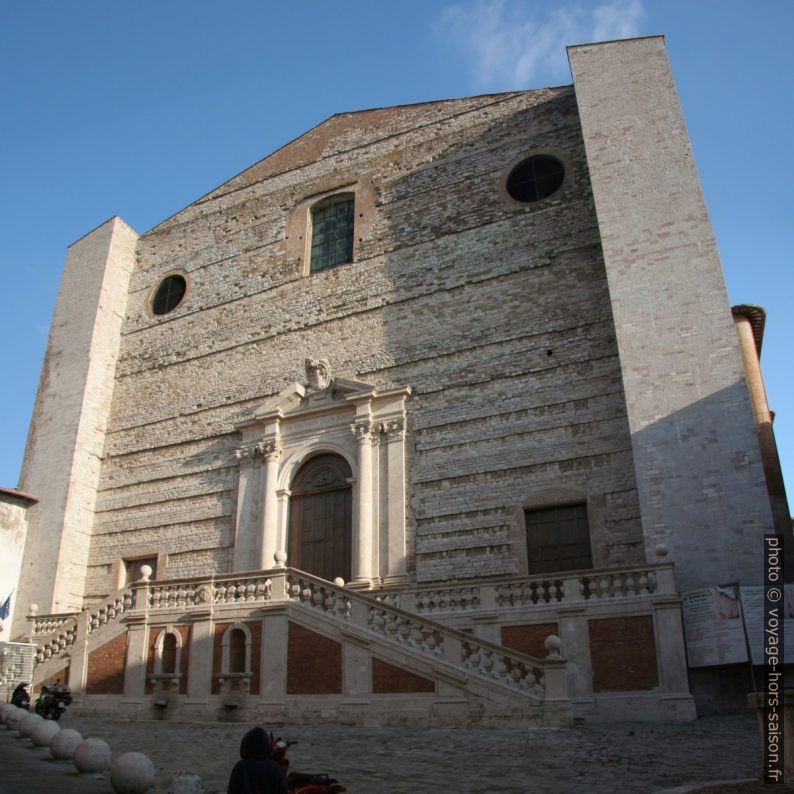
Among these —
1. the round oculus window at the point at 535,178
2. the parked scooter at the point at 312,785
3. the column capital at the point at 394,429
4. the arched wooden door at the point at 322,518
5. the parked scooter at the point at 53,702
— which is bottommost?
the parked scooter at the point at 312,785

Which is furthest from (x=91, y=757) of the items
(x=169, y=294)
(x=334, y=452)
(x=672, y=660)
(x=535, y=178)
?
(x=169, y=294)

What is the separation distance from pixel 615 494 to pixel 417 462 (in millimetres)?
3479

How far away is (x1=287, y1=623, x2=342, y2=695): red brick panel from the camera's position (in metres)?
10.1

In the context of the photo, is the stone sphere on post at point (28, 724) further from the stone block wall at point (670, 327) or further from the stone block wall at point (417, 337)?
the stone block wall at point (670, 327)

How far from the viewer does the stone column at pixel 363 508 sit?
13367 millimetres

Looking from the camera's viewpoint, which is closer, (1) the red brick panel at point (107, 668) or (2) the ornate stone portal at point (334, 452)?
(1) the red brick panel at point (107, 668)

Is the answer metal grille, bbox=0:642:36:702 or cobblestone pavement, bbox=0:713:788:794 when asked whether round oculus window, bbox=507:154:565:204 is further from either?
metal grille, bbox=0:642:36:702

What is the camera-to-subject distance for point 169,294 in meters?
19.3

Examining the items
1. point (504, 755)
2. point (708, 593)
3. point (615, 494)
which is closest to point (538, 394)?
point (615, 494)

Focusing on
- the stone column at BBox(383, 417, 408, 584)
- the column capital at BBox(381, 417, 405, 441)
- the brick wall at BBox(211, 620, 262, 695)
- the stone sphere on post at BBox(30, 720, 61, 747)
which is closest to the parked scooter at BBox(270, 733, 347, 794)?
the stone sphere on post at BBox(30, 720, 61, 747)

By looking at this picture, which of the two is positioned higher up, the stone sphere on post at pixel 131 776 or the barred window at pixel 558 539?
the barred window at pixel 558 539

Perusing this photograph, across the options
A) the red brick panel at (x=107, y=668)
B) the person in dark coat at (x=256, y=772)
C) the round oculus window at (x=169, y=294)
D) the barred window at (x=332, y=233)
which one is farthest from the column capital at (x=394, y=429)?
the person in dark coat at (x=256, y=772)

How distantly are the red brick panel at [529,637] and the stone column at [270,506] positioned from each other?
4.92m

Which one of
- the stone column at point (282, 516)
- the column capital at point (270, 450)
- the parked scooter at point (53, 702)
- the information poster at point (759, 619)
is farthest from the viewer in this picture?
the column capital at point (270, 450)
